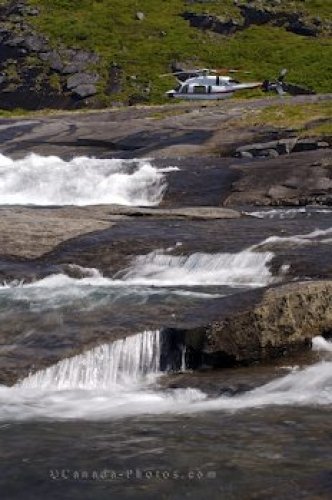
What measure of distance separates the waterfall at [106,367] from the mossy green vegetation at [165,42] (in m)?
66.7

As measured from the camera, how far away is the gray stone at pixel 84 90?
83.9m

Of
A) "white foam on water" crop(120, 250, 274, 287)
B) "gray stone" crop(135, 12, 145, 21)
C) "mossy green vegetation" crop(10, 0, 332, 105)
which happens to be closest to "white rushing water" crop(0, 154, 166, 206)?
"white foam on water" crop(120, 250, 274, 287)

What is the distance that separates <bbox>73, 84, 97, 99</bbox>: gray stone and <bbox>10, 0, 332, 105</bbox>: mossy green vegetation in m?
1.04

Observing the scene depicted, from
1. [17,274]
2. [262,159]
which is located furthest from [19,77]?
[17,274]

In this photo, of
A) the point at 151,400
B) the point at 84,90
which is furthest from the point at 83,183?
the point at 84,90

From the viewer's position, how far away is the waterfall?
15547 millimetres

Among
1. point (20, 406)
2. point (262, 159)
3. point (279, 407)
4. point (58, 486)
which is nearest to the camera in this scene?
point (58, 486)

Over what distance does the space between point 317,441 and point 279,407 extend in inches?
75.4

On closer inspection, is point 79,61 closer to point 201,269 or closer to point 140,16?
point 140,16

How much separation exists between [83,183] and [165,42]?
58403 mm

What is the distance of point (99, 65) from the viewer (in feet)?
295

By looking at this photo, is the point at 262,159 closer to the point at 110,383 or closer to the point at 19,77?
the point at 110,383

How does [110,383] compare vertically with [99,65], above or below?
below

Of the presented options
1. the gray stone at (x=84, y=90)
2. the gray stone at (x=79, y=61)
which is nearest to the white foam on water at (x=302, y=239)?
the gray stone at (x=84, y=90)
